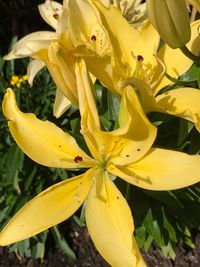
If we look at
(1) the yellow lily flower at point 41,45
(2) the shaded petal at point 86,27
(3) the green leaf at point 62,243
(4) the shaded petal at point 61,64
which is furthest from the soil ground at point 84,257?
(4) the shaded petal at point 61,64

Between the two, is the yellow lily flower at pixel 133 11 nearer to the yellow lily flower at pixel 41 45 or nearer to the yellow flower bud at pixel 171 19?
the yellow lily flower at pixel 41 45

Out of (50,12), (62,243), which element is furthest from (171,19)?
(62,243)

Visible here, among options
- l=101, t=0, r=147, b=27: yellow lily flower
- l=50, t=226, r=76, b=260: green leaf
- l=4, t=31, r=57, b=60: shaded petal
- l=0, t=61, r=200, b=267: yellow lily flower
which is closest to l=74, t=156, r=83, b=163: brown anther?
l=0, t=61, r=200, b=267: yellow lily flower

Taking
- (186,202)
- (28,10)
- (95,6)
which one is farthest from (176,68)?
(28,10)

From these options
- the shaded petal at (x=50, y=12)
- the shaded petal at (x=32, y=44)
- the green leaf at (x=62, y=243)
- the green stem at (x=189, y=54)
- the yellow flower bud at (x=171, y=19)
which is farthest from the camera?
the green leaf at (x=62, y=243)

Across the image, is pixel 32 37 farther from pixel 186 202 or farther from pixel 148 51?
pixel 186 202

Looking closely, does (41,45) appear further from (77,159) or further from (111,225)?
(111,225)
